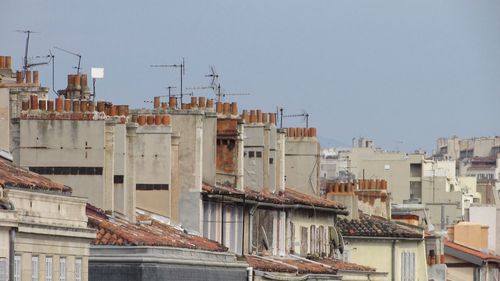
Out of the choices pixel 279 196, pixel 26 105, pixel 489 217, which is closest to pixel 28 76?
pixel 26 105

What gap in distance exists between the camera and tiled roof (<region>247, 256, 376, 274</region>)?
8006 cm

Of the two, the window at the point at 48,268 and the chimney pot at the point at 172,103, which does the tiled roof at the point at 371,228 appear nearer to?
the chimney pot at the point at 172,103

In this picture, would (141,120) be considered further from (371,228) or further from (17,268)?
(371,228)

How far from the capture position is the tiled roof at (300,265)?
8006 centimetres

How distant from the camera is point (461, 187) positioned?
182 meters

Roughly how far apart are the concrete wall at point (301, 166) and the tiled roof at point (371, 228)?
2.06m

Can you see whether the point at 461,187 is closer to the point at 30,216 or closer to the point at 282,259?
the point at 282,259

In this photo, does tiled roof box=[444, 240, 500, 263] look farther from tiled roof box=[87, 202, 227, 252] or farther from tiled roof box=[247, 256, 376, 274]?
tiled roof box=[87, 202, 227, 252]

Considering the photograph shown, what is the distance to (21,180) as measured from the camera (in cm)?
5728

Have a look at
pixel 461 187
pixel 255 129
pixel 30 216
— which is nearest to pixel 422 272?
pixel 255 129

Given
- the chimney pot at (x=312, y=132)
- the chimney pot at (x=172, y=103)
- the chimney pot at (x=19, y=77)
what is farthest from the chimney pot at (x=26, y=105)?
the chimney pot at (x=312, y=132)

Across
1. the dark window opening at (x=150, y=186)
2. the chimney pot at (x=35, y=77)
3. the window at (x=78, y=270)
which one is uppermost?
the chimney pot at (x=35, y=77)

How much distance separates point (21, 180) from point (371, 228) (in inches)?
1824

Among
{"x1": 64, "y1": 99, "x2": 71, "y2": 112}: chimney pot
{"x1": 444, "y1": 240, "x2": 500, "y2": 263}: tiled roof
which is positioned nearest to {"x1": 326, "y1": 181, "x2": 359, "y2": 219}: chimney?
{"x1": 444, "y1": 240, "x2": 500, "y2": 263}: tiled roof
